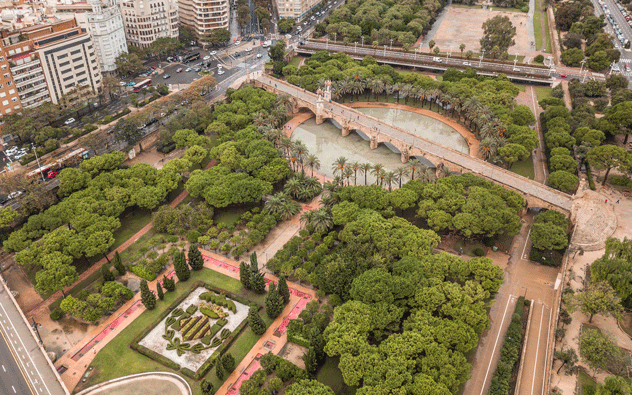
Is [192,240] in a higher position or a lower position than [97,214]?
lower

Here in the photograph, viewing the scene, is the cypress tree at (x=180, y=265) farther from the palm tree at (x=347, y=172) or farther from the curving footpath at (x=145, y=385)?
the palm tree at (x=347, y=172)

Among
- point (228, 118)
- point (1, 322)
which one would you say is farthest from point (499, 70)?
point (1, 322)

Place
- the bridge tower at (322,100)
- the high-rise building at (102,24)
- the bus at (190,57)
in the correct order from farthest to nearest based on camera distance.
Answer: the bus at (190,57)
the high-rise building at (102,24)
the bridge tower at (322,100)

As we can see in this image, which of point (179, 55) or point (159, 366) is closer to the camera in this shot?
point (159, 366)

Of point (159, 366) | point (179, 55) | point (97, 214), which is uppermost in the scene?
point (179, 55)

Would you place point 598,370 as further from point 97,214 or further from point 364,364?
point 97,214

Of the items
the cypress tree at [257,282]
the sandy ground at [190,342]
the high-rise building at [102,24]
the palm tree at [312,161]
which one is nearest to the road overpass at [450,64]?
the high-rise building at [102,24]

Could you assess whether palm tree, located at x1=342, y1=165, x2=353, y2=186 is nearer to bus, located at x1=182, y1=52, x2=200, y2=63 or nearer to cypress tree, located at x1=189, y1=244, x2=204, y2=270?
cypress tree, located at x1=189, y1=244, x2=204, y2=270
